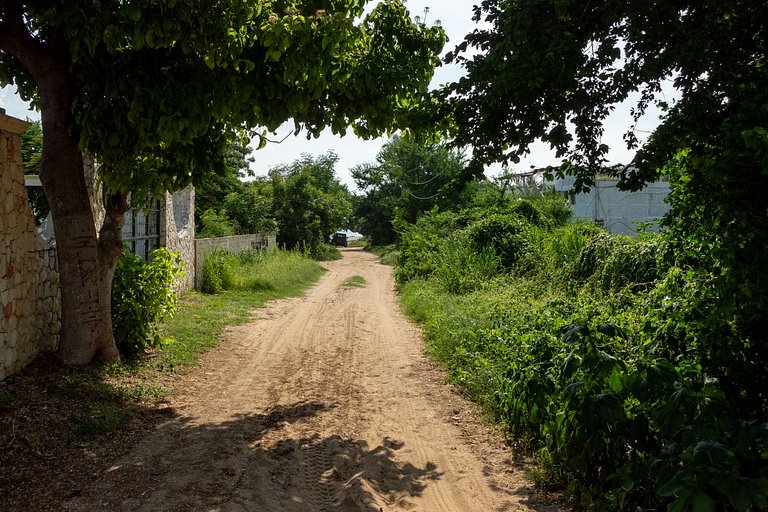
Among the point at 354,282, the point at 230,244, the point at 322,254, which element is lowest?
the point at 354,282

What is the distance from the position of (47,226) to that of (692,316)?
1040cm

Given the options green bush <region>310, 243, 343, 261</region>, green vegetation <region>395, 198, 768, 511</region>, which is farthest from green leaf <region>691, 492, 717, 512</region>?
green bush <region>310, 243, 343, 261</region>

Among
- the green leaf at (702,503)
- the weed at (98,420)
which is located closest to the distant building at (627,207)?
the weed at (98,420)

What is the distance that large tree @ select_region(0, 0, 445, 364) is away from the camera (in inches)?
224

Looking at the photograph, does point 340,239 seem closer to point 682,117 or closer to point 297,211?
point 297,211

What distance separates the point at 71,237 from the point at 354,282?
48.9 feet

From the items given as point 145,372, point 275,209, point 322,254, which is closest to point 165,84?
point 145,372

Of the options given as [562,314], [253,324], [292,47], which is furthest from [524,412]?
[253,324]

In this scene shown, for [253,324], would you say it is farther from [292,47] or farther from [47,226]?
[292,47]

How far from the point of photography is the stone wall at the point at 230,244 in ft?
52.0

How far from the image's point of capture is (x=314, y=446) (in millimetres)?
5672

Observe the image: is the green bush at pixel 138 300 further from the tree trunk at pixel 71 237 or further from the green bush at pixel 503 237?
the green bush at pixel 503 237

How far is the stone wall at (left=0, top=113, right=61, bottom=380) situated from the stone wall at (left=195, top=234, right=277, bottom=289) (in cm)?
842

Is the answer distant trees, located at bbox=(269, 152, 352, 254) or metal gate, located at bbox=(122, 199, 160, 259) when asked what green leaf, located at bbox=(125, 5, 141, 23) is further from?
distant trees, located at bbox=(269, 152, 352, 254)
